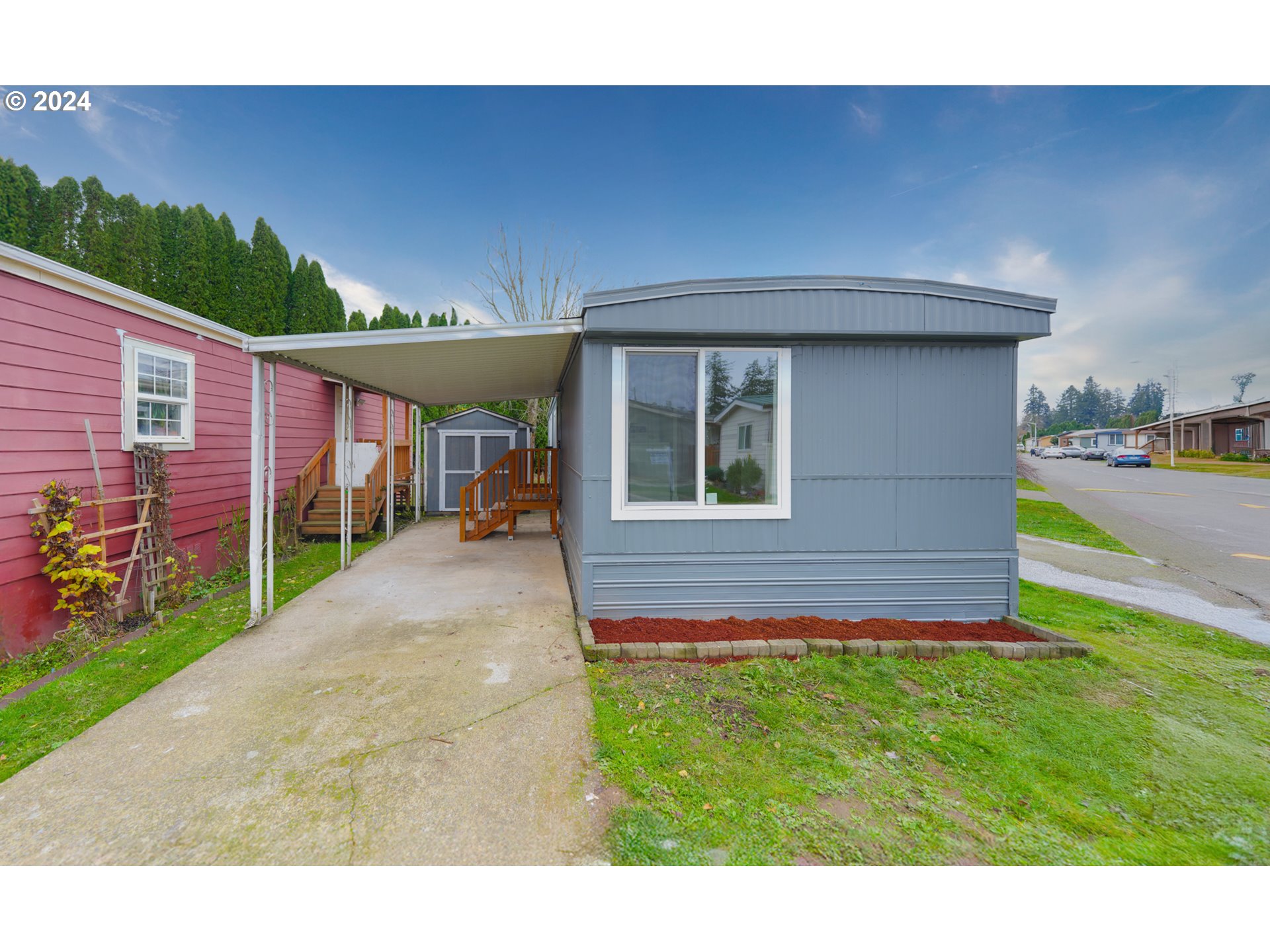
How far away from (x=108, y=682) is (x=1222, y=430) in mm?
55006

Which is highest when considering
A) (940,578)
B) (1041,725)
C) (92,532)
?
(92,532)

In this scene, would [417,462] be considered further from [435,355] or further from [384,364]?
[435,355]

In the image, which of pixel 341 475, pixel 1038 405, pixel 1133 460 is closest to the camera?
pixel 341 475

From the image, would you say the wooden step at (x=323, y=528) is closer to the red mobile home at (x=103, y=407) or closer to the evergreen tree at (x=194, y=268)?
the red mobile home at (x=103, y=407)

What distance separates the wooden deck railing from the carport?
1.86 m

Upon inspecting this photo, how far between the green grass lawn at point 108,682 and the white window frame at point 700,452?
3.48 meters

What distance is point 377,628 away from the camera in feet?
13.7

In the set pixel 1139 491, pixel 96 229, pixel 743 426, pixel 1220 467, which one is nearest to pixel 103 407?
pixel 743 426

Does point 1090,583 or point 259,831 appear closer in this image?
point 259,831

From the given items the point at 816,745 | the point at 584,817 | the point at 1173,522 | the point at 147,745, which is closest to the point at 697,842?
the point at 584,817

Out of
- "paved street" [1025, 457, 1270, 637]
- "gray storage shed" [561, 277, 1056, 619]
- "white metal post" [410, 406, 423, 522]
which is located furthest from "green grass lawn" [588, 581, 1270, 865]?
"white metal post" [410, 406, 423, 522]

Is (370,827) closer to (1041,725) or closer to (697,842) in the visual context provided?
(697,842)

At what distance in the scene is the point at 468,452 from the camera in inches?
439
